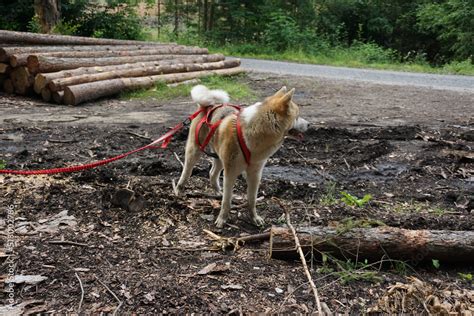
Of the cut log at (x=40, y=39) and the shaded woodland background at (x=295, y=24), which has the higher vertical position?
the shaded woodland background at (x=295, y=24)

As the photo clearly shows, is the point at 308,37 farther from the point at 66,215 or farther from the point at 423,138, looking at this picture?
the point at 66,215

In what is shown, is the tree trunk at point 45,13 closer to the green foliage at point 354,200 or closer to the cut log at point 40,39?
the cut log at point 40,39

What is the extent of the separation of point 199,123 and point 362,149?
386 cm

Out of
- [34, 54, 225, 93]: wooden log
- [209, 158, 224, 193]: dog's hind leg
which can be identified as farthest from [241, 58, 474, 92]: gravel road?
[209, 158, 224, 193]: dog's hind leg

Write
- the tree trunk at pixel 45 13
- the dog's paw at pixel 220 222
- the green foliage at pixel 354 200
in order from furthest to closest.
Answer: the tree trunk at pixel 45 13
the green foliage at pixel 354 200
the dog's paw at pixel 220 222

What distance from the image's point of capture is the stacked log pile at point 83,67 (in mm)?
11250

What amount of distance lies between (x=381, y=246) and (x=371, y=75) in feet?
47.8

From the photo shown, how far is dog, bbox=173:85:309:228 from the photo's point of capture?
4.34 meters

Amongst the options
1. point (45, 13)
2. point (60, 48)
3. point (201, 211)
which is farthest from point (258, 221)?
A: point (45, 13)

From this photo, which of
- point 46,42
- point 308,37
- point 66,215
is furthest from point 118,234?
point 308,37

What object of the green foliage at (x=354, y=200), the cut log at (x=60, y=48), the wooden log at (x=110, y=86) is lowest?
the green foliage at (x=354, y=200)

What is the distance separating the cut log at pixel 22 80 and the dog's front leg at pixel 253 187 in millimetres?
8945

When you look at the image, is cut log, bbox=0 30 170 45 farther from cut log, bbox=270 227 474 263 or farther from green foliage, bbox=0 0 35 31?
cut log, bbox=270 227 474 263

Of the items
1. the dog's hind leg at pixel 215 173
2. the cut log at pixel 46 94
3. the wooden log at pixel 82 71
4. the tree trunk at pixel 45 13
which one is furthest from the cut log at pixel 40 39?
the dog's hind leg at pixel 215 173
